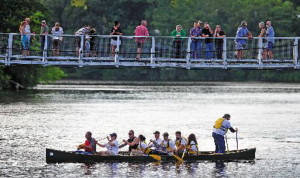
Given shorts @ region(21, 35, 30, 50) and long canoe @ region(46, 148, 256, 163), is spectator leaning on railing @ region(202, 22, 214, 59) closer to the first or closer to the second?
long canoe @ region(46, 148, 256, 163)

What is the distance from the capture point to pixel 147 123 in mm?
81062

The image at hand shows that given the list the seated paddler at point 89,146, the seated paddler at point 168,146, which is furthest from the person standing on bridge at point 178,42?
the seated paddler at point 89,146

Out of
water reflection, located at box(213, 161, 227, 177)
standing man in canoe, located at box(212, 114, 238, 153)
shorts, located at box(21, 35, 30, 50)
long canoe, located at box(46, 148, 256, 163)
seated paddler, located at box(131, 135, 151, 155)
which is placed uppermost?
shorts, located at box(21, 35, 30, 50)

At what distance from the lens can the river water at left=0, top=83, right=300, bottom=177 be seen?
5009cm

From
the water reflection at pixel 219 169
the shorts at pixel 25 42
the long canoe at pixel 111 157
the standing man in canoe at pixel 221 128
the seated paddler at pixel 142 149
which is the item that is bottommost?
the water reflection at pixel 219 169

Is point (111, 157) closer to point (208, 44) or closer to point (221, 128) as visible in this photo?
point (221, 128)

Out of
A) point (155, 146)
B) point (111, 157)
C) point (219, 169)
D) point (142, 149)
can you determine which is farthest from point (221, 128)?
point (111, 157)

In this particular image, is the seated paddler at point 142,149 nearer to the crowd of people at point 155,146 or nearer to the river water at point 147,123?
the crowd of people at point 155,146

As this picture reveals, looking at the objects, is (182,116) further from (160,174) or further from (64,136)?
(160,174)

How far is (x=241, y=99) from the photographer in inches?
4670

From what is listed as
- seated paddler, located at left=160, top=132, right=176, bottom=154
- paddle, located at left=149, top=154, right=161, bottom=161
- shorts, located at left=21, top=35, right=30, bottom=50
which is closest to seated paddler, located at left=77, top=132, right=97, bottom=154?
paddle, located at left=149, top=154, right=161, bottom=161

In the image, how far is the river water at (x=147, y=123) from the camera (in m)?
50.1

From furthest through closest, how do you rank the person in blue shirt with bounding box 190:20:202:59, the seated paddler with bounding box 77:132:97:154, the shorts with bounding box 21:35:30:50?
the shorts with bounding box 21:35:30:50 < the person in blue shirt with bounding box 190:20:202:59 < the seated paddler with bounding box 77:132:97:154

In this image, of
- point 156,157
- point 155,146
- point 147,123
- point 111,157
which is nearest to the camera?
point 111,157
